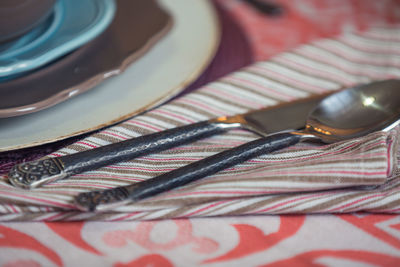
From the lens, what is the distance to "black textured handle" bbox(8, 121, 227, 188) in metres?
0.37

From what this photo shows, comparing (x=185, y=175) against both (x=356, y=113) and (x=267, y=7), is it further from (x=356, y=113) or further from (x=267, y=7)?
(x=267, y=7)

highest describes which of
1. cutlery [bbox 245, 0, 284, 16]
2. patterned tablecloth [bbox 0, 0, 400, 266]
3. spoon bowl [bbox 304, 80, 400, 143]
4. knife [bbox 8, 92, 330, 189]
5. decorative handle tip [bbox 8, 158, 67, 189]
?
cutlery [bbox 245, 0, 284, 16]

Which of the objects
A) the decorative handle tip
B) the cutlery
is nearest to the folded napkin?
the decorative handle tip

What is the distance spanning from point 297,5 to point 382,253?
0.56 meters

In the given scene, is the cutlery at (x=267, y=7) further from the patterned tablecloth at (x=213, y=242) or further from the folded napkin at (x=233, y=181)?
the patterned tablecloth at (x=213, y=242)

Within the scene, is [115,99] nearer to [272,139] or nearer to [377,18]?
[272,139]

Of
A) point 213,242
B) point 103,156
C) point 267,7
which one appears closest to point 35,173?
point 103,156

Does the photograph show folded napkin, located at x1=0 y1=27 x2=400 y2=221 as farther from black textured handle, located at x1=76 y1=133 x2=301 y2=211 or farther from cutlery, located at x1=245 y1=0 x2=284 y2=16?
cutlery, located at x1=245 y1=0 x2=284 y2=16

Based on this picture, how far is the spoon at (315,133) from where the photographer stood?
344 millimetres

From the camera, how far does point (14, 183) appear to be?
1.19 feet

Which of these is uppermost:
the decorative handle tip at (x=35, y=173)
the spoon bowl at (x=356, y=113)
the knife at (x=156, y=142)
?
the spoon bowl at (x=356, y=113)

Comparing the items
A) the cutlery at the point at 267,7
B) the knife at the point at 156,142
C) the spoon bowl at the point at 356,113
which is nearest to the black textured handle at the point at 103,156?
the knife at the point at 156,142

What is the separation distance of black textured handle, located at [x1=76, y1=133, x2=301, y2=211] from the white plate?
0.10 m

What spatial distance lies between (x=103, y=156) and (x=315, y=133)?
21cm
